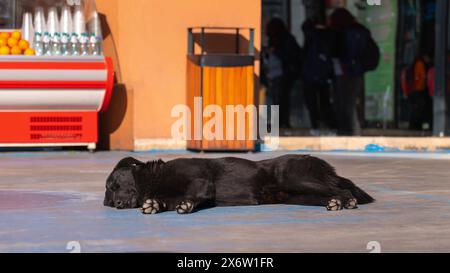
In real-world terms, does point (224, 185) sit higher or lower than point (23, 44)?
lower

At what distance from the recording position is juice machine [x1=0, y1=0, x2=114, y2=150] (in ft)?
44.2

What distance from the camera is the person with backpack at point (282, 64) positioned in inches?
678

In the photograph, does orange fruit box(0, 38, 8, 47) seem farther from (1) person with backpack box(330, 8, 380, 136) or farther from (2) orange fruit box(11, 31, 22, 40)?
(1) person with backpack box(330, 8, 380, 136)

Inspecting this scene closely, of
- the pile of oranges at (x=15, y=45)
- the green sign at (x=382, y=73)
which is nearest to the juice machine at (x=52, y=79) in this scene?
the pile of oranges at (x=15, y=45)

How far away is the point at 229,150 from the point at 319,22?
414 cm

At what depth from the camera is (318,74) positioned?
57.6 ft

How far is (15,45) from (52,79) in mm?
722

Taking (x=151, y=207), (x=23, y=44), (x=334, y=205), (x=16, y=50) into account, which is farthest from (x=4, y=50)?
(x=334, y=205)

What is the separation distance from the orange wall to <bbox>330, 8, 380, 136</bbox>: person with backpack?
10.4 feet

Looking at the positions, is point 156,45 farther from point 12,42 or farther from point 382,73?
point 382,73

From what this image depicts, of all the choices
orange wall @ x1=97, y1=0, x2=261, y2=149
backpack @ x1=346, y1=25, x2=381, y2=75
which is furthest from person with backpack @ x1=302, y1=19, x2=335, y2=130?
orange wall @ x1=97, y1=0, x2=261, y2=149

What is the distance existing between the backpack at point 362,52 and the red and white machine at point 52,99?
17.4 ft
